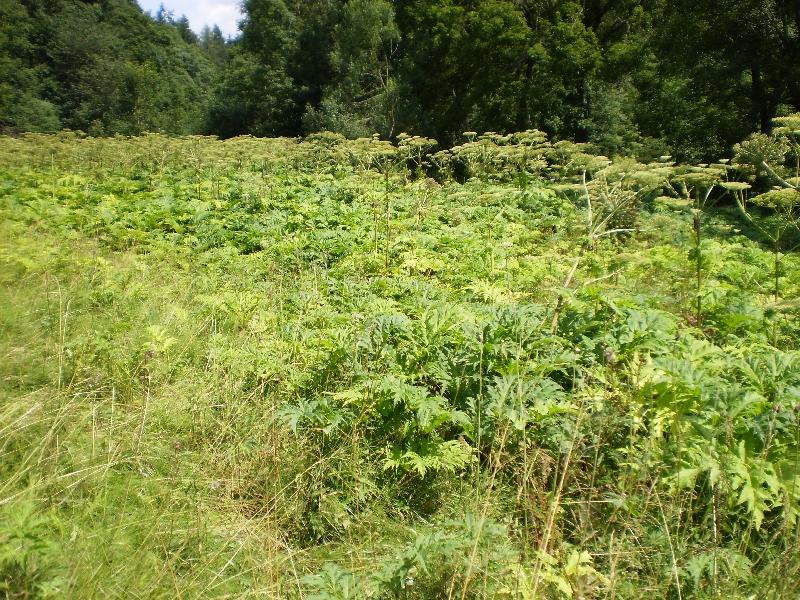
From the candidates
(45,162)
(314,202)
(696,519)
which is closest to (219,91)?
(45,162)

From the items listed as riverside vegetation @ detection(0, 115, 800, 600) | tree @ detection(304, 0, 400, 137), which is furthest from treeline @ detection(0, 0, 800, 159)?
riverside vegetation @ detection(0, 115, 800, 600)

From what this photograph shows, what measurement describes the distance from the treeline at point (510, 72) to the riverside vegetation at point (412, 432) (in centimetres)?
1239

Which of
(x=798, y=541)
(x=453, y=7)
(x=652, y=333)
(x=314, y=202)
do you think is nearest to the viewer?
(x=798, y=541)

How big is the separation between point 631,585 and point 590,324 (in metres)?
1.34

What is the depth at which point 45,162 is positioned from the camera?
10.5 metres

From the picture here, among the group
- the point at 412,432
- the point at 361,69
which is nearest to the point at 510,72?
the point at 361,69

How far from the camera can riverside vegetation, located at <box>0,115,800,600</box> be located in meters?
1.88

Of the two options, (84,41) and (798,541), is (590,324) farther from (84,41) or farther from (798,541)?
(84,41)

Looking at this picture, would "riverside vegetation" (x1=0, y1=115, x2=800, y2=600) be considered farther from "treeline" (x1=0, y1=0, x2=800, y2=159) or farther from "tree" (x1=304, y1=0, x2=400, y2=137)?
"tree" (x1=304, y1=0, x2=400, y2=137)

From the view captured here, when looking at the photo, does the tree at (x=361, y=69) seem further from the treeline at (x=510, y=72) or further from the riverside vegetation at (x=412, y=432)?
the riverside vegetation at (x=412, y=432)

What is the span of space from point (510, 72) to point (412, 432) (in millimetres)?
21042

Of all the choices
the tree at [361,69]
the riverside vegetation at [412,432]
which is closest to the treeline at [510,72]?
the tree at [361,69]

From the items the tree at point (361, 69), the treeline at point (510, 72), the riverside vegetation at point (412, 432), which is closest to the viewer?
the riverside vegetation at point (412, 432)

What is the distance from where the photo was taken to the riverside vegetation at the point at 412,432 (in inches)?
73.9
